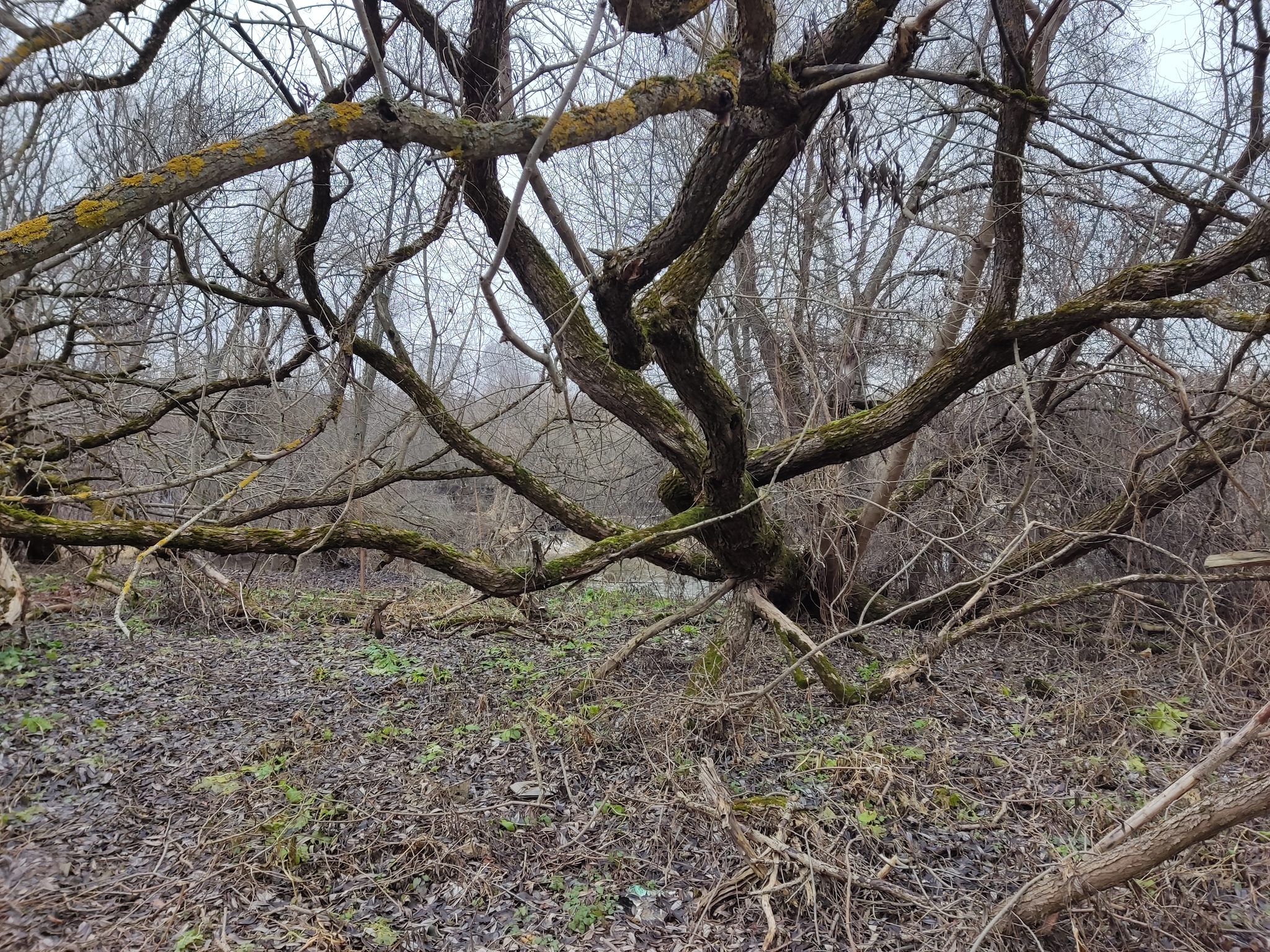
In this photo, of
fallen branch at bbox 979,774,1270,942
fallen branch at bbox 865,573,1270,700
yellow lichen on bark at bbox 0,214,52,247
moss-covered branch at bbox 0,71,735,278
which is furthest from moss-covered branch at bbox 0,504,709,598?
fallen branch at bbox 979,774,1270,942

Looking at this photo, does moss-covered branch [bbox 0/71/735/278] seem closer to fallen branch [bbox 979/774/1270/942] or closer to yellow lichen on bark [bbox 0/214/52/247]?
yellow lichen on bark [bbox 0/214/52/247]

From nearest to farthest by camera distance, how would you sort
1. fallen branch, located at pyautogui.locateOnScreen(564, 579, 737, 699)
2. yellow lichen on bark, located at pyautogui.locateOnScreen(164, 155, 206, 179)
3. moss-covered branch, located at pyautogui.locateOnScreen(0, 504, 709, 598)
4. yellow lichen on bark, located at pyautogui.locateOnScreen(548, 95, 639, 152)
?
yellow lichen on bark, located at pyautogui.locateOnScreen(164, 155, 206, 179) < yellow lichen on bark, located at pyautogui.locateOnScreen(548, 95, 639, 152) < moss-covered branch, located at pyautogui.locateOnScreen(0, 504, 709, 598) < fallen branch, located at pyautogui.locateOnScreen(564, 579, 737, 699)

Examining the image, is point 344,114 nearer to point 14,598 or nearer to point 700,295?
point 700,295

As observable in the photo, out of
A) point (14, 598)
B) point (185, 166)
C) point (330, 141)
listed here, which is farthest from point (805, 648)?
point (14, 598)

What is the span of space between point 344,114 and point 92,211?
884 mm

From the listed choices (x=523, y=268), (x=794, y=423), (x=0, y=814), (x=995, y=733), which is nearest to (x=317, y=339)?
(x=523, y=268)

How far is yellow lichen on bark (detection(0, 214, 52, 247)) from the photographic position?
2.01 meters

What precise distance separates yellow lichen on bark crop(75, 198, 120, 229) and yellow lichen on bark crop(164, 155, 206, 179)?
207 millimetres

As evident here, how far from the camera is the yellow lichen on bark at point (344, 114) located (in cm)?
257

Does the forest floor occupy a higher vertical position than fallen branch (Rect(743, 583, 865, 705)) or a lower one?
lower

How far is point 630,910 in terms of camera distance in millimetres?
2912

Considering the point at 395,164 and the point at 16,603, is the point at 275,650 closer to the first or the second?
the point at 16,603

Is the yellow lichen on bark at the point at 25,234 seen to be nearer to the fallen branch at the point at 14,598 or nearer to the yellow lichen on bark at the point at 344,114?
the yellow lichen on bark at the point at 344,114

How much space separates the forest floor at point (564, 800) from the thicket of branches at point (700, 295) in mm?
770
